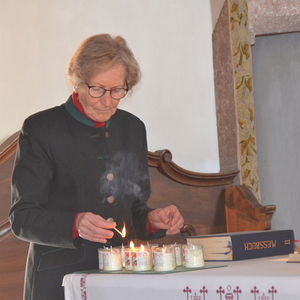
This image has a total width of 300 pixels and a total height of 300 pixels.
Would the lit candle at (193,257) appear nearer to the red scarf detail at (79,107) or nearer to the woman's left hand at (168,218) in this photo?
the woman's left hand at (168,218)

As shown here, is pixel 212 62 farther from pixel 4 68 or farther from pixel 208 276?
pixel 208 276

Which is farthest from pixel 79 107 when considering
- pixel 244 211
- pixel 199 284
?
pixel 244 211

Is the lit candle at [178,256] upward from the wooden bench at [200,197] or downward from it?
downward

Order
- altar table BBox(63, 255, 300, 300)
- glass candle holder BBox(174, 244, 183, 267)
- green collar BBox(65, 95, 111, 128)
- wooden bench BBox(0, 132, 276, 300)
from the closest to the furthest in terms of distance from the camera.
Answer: altar table BBox(63, 255, 300, 300)
glass candle holder BBox(174, 244, 183, 267)
green collar BBox(65, 95, 111, 128)
wooden bench BBox(0, 132, 276, 300)

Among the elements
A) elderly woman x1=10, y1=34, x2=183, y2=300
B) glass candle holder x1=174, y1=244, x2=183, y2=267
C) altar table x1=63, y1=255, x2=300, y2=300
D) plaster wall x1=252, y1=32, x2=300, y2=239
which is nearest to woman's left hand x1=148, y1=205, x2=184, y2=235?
elderly woman x1=10, y1=34, x2=183, y2=300

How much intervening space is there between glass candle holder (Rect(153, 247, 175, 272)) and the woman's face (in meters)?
0.62

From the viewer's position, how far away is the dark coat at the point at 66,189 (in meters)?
1.58

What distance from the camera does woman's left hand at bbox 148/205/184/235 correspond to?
171 cm

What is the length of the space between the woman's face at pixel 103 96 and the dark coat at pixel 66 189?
0.15 feet

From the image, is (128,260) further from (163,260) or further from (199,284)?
(199,284)

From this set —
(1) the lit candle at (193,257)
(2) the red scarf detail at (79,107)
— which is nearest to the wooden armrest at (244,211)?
(2) the red scarf detail at (79,107)

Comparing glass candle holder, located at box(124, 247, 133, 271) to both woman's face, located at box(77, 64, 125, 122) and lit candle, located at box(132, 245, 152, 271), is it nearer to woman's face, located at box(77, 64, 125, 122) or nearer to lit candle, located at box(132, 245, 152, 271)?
lit candle, located at box(132, 245, 152, 271)

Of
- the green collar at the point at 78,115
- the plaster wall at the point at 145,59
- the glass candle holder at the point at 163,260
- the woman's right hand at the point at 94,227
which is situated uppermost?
the plaster wall at the point at 145,59

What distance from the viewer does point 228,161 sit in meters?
3.76
